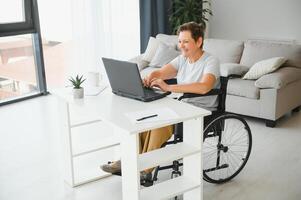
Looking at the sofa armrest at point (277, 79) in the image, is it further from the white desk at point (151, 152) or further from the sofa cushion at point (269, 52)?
the white desk at point (151, 152)

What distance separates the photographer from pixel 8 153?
349 centimetres

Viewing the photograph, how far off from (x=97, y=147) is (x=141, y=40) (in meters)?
3.24

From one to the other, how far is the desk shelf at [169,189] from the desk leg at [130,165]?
98 mm

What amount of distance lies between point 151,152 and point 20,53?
11.1ft

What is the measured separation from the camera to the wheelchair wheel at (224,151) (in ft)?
8.98

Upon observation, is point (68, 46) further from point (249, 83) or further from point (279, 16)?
point (279, 16)

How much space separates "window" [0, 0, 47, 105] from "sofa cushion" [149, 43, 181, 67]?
4.92 ft

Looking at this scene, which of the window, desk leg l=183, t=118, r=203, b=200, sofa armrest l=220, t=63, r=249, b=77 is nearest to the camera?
desk leg l=183, t=118, r=203, b=200

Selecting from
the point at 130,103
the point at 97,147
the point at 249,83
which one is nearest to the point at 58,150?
the point at 97,147

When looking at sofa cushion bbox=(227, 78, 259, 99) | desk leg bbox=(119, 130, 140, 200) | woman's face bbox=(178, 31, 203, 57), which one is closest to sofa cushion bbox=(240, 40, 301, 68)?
sofa cushion bbox=(227, 78, 259, 99)

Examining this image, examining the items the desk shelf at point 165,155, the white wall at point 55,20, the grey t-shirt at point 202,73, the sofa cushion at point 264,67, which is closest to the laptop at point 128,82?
the grey t-shirt at point 202,73

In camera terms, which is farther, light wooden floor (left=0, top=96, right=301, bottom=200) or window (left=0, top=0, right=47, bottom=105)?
window (left=0, top=0, right=47, bottom=105)

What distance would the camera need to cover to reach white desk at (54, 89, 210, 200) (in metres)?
2.12

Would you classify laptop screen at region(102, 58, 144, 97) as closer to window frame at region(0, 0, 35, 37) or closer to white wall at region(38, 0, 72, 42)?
window frame at region(0, 0, 35, 37)
